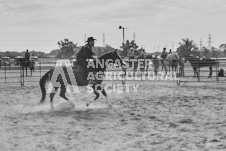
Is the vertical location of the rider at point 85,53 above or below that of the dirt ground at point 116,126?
above

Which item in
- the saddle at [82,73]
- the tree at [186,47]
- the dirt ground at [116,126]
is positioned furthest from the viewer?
the tree at [186,47]

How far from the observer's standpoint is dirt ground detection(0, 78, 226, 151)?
4.11 metres

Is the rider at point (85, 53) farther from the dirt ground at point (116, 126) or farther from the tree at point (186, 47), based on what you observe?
the tree at point (186, 47)

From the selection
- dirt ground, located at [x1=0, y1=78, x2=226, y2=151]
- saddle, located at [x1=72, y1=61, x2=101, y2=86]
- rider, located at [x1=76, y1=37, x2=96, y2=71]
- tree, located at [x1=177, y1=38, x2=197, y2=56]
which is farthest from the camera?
tree, located at [x1=177, y1=38, x2=197, y2=56]

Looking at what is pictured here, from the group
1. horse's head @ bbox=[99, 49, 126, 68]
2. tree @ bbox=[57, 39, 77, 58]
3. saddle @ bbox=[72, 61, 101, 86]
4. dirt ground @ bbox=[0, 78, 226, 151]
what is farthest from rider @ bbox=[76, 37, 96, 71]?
tree @ bbox=[57, 39, 77, 58]

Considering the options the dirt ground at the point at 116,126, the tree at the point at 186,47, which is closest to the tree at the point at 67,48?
the tree at the point at 186,47

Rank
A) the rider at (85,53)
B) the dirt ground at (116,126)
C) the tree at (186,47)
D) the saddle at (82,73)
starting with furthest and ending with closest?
the tree at (186,47) → the saddle at (82,73) → the rider at (85,53) → the dirt ground at (116,126)

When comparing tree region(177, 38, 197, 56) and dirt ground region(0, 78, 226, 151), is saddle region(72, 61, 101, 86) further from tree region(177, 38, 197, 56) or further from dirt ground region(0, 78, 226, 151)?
tree region(177, 38, 197, 56)

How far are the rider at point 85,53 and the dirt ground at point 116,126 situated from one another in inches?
49.9

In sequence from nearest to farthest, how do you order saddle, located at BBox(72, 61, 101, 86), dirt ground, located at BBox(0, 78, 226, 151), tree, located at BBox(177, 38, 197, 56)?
1. dirt ground, located at BBox(0, 78, 226, 151)
2. saddle, located at BBox(72, 61, 101, 86)
3. tree, located at BBox(177, 38, 197, 56)

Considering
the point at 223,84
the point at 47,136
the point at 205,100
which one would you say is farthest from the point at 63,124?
the point at 223,84

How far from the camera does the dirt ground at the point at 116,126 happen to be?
4.11 metres

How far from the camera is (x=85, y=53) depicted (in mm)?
7566

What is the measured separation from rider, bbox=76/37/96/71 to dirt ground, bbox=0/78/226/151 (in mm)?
1267
